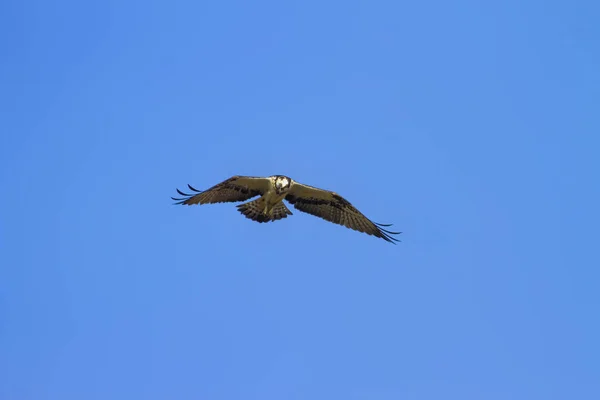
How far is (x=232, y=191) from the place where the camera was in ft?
62.5

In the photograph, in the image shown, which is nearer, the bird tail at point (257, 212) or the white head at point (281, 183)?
the white head at point (281, 183)

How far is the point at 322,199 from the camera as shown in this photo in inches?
772

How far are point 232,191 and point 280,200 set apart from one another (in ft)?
3.68

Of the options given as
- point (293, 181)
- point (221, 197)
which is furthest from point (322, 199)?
point (221, 197)

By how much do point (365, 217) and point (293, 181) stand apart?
205 centimetres

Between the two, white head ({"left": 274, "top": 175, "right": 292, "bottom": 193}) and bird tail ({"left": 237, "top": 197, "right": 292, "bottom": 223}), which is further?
bird tail ({"left": 237, "top": 197, "right": 292, "bottom": 223})

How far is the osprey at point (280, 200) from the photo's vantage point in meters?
18.7

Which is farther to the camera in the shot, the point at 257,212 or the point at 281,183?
the point at 257,212

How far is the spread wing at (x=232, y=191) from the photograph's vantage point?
18.7m

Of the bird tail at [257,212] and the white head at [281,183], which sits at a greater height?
the white head at [281,183]

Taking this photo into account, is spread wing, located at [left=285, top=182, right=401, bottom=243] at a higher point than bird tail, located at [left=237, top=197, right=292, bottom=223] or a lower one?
higher

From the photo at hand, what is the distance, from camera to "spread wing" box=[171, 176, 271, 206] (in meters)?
18.7

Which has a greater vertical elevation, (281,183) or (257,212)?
(281,183)

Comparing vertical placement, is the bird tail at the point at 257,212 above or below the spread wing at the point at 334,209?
below
